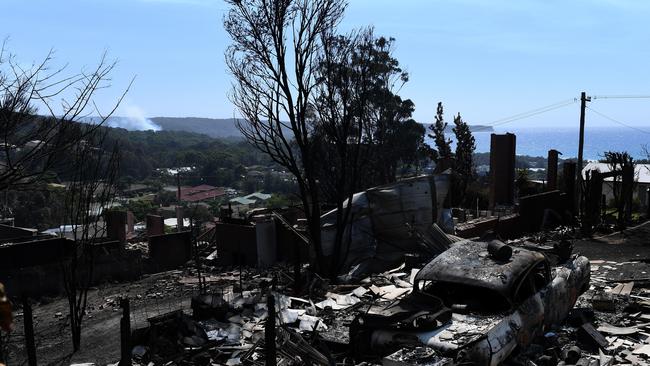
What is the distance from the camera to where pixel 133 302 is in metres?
14.5

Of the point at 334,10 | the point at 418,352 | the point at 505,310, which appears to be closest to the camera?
the point at 418,352

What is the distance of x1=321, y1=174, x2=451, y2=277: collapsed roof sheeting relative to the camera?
16.0 meters

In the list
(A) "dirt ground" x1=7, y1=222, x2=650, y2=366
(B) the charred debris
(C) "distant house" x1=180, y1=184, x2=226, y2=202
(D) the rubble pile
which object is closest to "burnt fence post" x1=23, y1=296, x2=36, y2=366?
(B) the charred debris

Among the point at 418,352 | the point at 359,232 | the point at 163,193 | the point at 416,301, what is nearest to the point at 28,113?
the point at 418,352

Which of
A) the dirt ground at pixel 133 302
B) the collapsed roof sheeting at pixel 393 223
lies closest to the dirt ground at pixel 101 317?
the dirt ground at pixel 133 302

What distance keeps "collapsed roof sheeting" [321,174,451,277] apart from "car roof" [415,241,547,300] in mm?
7307

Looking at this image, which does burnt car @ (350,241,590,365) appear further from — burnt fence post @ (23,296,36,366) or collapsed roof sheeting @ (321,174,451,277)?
collapsed roof sheeting @ (321,174,451,277)

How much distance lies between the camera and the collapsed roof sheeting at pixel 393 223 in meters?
16.0

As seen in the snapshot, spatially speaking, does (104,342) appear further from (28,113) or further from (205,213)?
(205,213)

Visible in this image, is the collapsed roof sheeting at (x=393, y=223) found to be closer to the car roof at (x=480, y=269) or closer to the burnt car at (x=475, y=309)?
the burnt car at (x=475, y=309)

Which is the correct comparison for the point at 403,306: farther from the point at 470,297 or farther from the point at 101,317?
the point at 101,317

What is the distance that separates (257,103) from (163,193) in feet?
201

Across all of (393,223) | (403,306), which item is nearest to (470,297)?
(403,306)

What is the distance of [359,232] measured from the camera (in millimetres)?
16094
